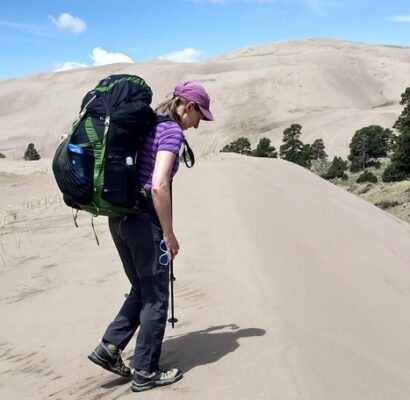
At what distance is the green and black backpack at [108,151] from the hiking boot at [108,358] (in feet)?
2.55

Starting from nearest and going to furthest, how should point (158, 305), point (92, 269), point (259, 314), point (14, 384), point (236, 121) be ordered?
point (158, 305)
point (14, 384)
point (259, 314)
point (92, 269)
point (236, 121)

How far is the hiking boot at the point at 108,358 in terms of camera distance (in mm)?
2992

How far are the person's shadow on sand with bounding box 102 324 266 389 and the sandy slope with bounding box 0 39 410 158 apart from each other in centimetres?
3789

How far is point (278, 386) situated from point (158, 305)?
0.69 metres

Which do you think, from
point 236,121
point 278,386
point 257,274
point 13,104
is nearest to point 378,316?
point 257,274

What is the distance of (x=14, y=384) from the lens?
3350 mm

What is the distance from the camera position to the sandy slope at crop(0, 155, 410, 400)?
2936 millimetres

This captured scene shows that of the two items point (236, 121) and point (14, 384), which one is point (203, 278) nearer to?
point (14, 384)

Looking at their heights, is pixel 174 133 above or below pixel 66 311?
above

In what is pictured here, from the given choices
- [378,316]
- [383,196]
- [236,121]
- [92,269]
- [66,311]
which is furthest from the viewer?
[236,121]

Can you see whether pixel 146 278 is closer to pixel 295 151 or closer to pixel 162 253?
pixel 162 253

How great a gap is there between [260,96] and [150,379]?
68553 mm

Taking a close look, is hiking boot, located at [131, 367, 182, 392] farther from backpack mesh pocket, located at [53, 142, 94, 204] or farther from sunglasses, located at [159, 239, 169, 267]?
backpack mesh pocket, located at [53, 142, 94, 204]

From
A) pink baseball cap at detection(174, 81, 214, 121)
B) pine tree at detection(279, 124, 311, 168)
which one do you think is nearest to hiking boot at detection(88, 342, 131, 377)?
pink baseball cap at detection(174, 81, 214, 121)
